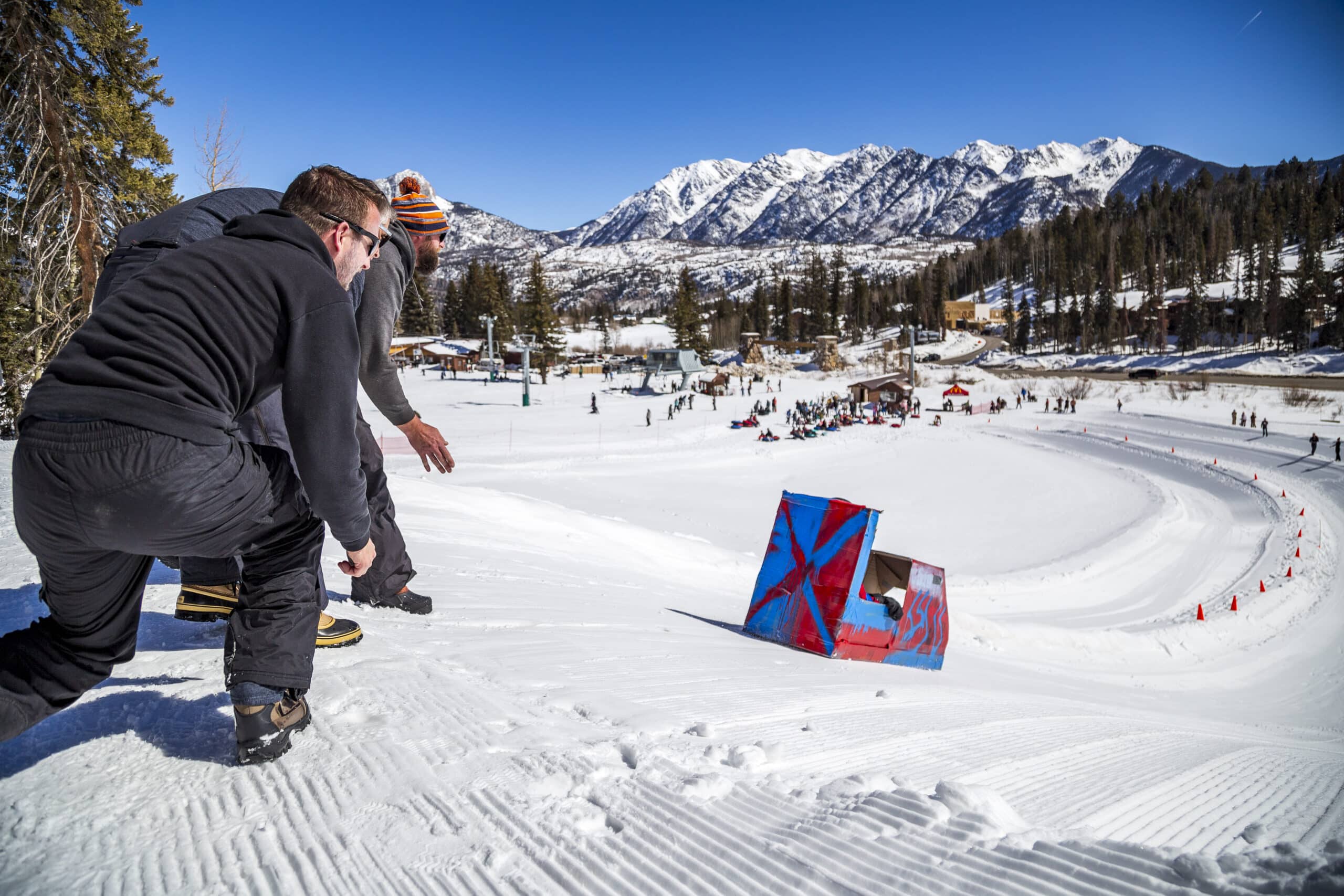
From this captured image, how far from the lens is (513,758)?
228 centimetres

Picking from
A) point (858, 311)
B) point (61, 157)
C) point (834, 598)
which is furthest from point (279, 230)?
point (858, 311)

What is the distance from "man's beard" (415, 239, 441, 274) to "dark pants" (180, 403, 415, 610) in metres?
0.88

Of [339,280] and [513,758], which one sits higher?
[339,280]

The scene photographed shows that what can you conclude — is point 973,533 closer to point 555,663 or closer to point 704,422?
point 555,663

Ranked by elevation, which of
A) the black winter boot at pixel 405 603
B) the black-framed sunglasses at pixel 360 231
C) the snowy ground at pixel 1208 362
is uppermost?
the snowy ground at pixel 1208 362

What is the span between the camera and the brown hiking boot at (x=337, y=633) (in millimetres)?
3312

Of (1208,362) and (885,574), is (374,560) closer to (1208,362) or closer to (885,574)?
(885,574)

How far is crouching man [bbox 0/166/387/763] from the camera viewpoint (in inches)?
66.6

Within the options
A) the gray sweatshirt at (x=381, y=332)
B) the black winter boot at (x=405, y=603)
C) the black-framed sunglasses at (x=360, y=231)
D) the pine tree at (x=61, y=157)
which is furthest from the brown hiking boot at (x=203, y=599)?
the pine tree at (x=61, y=157)

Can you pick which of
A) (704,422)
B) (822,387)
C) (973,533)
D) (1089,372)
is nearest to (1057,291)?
(1089,372)

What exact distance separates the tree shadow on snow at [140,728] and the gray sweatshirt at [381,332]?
1.33 m

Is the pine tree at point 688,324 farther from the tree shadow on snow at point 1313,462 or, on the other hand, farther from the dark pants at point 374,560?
the dark pants at point 374,560

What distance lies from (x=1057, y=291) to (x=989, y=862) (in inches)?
4081

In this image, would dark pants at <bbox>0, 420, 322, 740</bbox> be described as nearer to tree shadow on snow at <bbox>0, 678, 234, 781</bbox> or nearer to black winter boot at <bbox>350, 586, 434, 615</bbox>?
tree shadow on snow at <bbox>0, 678, 234, 781</bbox>
